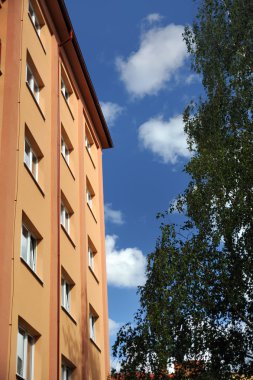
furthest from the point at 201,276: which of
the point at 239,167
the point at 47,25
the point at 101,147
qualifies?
the point at 101,147

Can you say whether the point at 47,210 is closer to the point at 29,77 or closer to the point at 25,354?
the point at 25,354

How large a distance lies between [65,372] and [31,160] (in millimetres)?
7115

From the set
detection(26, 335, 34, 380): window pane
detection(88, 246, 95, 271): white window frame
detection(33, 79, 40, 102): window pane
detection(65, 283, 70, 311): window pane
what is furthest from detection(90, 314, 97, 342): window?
detection(33, 79, 40, 102): window pane

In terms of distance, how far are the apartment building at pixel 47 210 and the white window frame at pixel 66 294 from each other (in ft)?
0.21

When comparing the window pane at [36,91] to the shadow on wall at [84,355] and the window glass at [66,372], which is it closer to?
the shadow on wall at [84,355]

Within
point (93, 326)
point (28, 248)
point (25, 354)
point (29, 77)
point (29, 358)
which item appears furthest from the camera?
point (93, 326)

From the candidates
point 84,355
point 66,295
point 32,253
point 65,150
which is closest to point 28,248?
point 32,253

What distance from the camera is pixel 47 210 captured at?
1867 cm

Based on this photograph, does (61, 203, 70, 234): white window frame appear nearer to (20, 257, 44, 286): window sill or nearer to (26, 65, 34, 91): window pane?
(26, 65, 34, 91): window pane

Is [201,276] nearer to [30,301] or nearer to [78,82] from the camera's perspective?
[30,301]

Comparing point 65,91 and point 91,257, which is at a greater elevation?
point 65,91

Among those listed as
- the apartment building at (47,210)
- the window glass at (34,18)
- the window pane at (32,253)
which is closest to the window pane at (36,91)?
the apartment building at (47,210)

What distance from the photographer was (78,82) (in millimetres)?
27844

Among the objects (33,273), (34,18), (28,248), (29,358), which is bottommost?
(29,358)
